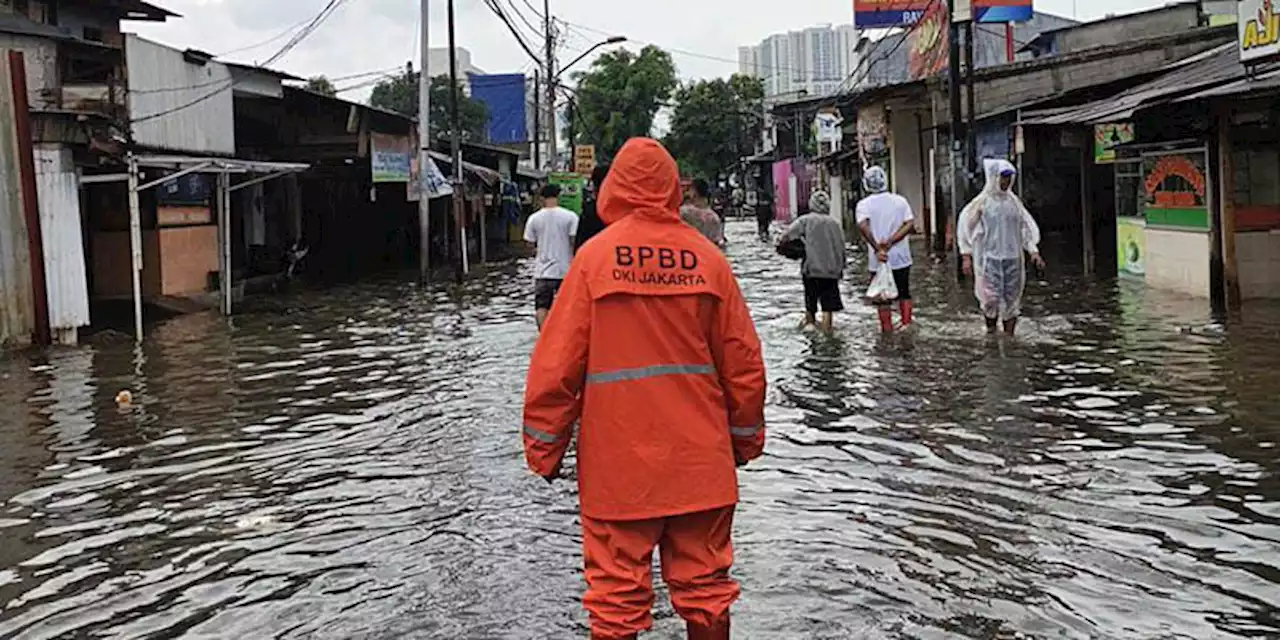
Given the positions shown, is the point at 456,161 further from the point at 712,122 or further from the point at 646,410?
the point at 712,122

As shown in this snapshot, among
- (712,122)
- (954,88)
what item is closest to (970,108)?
(954,88)

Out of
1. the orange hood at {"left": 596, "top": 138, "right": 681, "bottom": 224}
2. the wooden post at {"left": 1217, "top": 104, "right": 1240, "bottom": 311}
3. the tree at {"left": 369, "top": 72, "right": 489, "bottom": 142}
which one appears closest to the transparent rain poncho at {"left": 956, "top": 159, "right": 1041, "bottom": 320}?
the wooden post at {"left": 1217, "top": 104, "right": 1240, "bottom": 311}

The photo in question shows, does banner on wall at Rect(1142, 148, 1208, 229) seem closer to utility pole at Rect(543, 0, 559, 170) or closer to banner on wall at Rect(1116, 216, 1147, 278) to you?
banner on wall at Rect(1116, 216, 1147, 278)

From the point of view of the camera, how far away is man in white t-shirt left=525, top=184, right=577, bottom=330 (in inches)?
509

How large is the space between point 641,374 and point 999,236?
877 cm

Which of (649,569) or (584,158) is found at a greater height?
(584,158)

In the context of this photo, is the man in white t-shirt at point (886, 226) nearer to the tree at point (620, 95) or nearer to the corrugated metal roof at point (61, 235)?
the corrugated metal roof at point (61, 235)

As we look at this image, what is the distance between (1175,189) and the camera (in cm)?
1667

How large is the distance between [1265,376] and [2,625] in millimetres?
8887

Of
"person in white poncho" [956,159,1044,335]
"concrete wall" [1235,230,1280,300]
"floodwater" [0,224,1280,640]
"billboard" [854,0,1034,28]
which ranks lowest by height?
"floodwater" [0,224,1280,640]

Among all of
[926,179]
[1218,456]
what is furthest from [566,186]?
[1218,456]

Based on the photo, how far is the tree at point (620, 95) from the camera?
69.9 meters

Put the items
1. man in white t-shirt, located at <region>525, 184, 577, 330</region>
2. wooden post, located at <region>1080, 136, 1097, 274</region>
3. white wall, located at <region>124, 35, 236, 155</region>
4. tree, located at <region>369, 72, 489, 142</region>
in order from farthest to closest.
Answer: tree, located at <region>369, 72, 489, 142</region>
wooden post, located at <region>1080, 136, 1097, 274</region>
white wall, located at <region>124, 35, 236, 155</region>
man in white t-shirt, located at <region>525, 184, 577, 330</region>

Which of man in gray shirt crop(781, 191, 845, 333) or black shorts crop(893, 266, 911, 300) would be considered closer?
man in gray shirt crop(781, 191, 845, 333)
